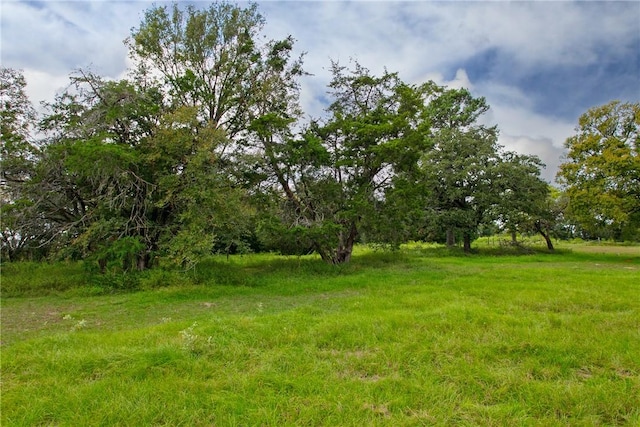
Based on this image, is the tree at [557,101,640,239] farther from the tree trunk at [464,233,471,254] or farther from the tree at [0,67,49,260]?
the tree at [0,67,49,260]

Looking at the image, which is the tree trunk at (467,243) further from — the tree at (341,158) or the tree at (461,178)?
the tree at (341,158)

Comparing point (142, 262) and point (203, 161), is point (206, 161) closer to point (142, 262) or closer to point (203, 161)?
point (203, 161)

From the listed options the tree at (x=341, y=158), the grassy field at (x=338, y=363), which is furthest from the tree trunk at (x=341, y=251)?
the grassy field at (x=338, y=363)

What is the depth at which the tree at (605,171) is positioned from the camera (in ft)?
63.1

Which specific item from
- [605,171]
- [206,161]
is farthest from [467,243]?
[206,161]

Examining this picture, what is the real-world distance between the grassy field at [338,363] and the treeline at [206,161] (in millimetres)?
4031

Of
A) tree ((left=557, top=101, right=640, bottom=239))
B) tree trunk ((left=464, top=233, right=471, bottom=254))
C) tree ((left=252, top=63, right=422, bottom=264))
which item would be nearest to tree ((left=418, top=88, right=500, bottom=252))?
tree trunk ((left=464, top=233, right=471, bottom=254))

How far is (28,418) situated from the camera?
332 centimetres

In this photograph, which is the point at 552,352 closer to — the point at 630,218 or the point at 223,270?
the point at 223,270

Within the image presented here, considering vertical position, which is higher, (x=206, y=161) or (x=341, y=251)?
(x=206, y=161)

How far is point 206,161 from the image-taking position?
39.8 ft

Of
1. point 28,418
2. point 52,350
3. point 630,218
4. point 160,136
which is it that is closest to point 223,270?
point 160,136

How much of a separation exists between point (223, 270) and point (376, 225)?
6745mm

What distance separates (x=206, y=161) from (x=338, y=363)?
31.0ft
